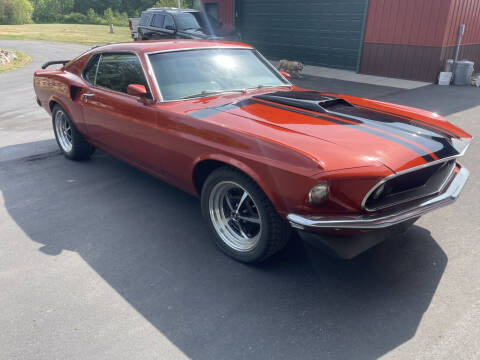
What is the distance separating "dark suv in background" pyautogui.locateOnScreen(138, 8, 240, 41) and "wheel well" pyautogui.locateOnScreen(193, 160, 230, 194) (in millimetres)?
10575

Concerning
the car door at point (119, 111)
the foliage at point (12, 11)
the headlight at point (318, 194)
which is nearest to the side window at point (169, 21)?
the car door at point (119, 111)

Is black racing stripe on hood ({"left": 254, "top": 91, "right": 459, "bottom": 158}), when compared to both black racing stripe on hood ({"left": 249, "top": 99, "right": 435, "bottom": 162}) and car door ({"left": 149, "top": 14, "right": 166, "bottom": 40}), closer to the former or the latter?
black racing stripe on hood ({"left": 249, "top": 99, "right": 435, "bottom": 162})

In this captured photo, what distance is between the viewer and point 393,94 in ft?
33.6

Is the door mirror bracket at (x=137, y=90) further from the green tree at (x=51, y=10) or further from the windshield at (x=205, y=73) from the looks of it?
the green tree at (x=51, y=10)

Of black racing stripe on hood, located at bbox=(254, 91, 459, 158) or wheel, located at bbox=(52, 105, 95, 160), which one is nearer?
black racing stripe on hood, located at bbox=(254, 91, 459, 158)

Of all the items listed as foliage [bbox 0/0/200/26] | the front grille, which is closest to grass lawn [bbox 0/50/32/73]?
the front grille

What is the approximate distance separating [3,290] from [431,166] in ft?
10.3

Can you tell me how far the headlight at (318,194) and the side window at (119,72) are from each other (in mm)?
1956

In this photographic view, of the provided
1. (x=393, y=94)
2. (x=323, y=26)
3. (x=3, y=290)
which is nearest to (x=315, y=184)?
(x=3, y=290)

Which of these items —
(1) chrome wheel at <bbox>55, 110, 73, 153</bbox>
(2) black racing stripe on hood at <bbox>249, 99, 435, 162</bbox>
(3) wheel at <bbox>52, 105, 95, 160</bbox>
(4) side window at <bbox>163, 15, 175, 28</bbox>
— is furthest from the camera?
(4) side window at <bbox>163, 15, 175, 28</bbox>

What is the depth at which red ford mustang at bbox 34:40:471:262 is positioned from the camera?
8.02ft

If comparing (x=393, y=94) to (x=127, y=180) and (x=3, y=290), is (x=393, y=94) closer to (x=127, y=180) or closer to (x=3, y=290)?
(x=127, y=180)

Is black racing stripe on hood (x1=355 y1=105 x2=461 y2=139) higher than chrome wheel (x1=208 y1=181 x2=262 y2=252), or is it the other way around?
black racing stripe on hood (x1=355 y1=105 x2=461 y2=139)

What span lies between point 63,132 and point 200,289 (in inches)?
148
